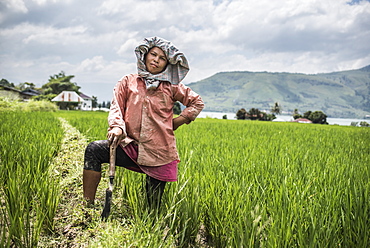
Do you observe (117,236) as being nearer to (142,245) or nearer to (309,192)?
(142,245)

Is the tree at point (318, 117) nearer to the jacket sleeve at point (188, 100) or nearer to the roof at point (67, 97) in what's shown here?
the roof at point (67, 97)

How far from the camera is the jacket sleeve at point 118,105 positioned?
1.49 meters

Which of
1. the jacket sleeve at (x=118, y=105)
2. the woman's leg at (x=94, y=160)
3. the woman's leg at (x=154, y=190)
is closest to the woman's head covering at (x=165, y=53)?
the jacket sleeve at (x=118, y=105)

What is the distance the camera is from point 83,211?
1721 millimetres

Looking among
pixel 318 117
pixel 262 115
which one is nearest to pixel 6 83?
pixel 262 115

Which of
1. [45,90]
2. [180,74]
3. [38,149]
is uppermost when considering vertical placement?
[45,90]

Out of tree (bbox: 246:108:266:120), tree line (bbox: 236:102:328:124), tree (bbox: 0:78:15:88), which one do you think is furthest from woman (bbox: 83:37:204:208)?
tree (bbox: 0:78:15:88)

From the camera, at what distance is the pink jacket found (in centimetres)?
155

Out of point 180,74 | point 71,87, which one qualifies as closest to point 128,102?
point 180,74

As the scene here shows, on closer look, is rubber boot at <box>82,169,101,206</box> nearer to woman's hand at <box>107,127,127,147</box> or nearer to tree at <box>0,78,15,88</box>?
woman's hand at <box>107,127,127,147</box>

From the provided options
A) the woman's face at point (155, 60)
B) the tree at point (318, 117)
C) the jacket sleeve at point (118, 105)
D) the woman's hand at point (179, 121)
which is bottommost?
the woman's hand at point (179, 121)

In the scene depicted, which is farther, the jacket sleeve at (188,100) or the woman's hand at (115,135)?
the jacket sleeve at (188,100)

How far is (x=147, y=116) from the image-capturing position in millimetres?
1555

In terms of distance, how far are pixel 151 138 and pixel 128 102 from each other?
26 centimetres
